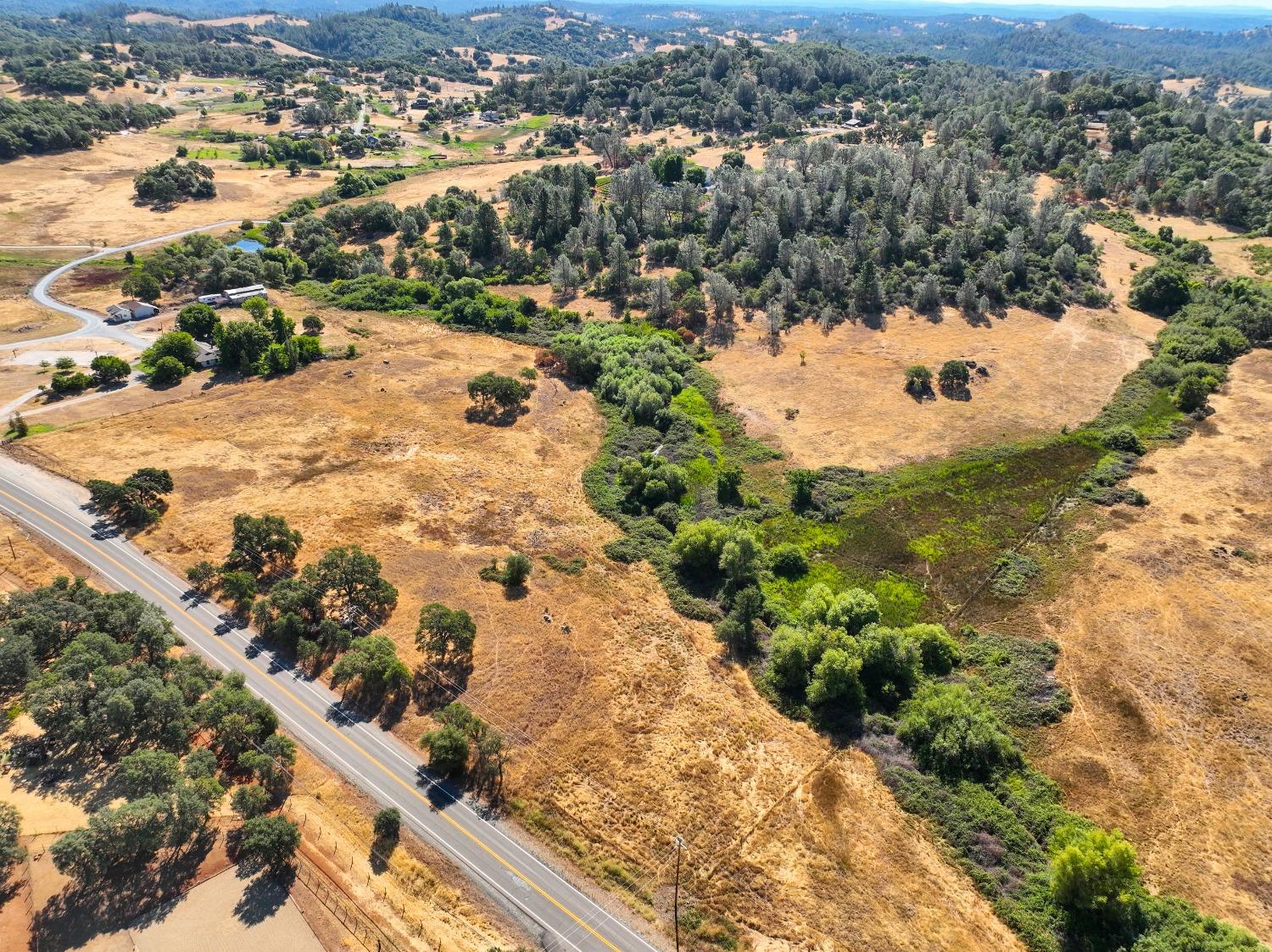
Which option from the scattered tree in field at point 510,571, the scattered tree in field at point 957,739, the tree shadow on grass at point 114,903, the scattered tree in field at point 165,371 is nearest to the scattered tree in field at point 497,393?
the scattered tree in field at point 510,571

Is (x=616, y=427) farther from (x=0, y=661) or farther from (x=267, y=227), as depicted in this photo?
(x=267, y=227)

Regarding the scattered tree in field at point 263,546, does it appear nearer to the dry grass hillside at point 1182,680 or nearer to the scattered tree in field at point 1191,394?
the dry grass hillside at point 1182,680

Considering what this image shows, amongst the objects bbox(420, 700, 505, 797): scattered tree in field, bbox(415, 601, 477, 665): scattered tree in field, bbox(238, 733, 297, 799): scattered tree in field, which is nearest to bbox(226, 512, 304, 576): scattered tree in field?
bbox(415, 601, 477, 665): scattered tree in field

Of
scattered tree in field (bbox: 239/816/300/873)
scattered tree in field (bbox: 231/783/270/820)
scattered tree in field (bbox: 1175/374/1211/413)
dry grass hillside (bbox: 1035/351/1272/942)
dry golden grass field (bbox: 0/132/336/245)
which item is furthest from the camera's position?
dry golden grass field (bbox: 0/132/336/245)

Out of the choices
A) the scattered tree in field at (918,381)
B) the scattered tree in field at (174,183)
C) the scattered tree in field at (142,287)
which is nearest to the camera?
the scattered tree in field at (918,381)

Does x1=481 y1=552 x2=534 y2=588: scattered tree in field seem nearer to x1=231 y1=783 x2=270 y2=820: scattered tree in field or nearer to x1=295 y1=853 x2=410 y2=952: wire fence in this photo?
x1=231 y1=783 x2=270 y2=820: scattered tree in field
